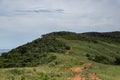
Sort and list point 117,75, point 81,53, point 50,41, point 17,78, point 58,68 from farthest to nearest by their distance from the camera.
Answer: point 50,41 → point 81,53 → point 58,68 → point 117,75 → point 17,78

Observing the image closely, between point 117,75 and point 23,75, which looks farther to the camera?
point 117,75

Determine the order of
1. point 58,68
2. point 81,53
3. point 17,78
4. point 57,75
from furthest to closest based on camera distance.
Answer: point 81,53 < point 58,68 < point 57,75 < point 17,78

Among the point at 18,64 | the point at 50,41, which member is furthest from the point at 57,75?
Answer: the point at 50,41

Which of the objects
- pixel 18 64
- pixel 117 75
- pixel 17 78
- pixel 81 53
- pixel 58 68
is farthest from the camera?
pixel 81 53

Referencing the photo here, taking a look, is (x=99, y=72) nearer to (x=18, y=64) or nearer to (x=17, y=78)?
(x=17, y=78)

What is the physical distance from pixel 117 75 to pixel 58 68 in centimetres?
884

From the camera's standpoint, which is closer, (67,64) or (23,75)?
(23,75)

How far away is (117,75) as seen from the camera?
51.5m

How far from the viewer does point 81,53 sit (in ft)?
271

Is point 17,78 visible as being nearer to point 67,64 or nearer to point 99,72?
point 99,72

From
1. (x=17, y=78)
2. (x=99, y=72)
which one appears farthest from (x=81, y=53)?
(x=17, y=78)

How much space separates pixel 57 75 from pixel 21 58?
40150mm

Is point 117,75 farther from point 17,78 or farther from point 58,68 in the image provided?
point 17,78

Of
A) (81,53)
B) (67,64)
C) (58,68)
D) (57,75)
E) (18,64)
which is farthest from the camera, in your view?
(81,53)
